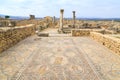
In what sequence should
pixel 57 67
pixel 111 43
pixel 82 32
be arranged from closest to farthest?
pixel 57 67 → pixel 111 43 → pixel 82 32

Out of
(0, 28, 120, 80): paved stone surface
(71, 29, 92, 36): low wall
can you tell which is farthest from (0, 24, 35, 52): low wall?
(71, 29, 92, 36): low wall

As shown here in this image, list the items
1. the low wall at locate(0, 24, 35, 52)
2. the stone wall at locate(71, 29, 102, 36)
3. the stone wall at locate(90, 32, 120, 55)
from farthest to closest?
the stone wall at locate(71, 29, 102, 36)
the low wall at locate(0, 24, 35, 52)
the stone wall at locate(90, 32, 120, 55)

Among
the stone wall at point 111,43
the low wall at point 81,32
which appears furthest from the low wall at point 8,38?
the low wall at point 81,32

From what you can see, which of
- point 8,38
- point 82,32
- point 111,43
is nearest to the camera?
point 111,43

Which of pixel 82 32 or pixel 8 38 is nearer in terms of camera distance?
pixel 8 38

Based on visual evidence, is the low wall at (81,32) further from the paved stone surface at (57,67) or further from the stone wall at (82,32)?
the paved stone surface at (57,67)

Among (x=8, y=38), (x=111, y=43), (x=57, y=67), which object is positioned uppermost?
(x=8, y=38)

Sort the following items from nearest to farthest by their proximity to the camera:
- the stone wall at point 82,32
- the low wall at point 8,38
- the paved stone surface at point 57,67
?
the paved stone surface at point 57,67 < the low wall at point 8,38 < the stone wall at point 82,32

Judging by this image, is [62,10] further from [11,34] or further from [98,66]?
[98,66]

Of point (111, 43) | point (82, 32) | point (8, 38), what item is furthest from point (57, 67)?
point (82, 32)

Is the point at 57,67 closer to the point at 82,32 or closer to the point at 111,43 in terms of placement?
the point at 111,43

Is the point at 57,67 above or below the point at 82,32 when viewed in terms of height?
below

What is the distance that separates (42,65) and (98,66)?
2019 millimetres

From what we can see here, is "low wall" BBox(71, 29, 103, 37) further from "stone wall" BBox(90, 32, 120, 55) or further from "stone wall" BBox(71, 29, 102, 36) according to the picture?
"stone wall" BBox(90, 32, 120, 55)
